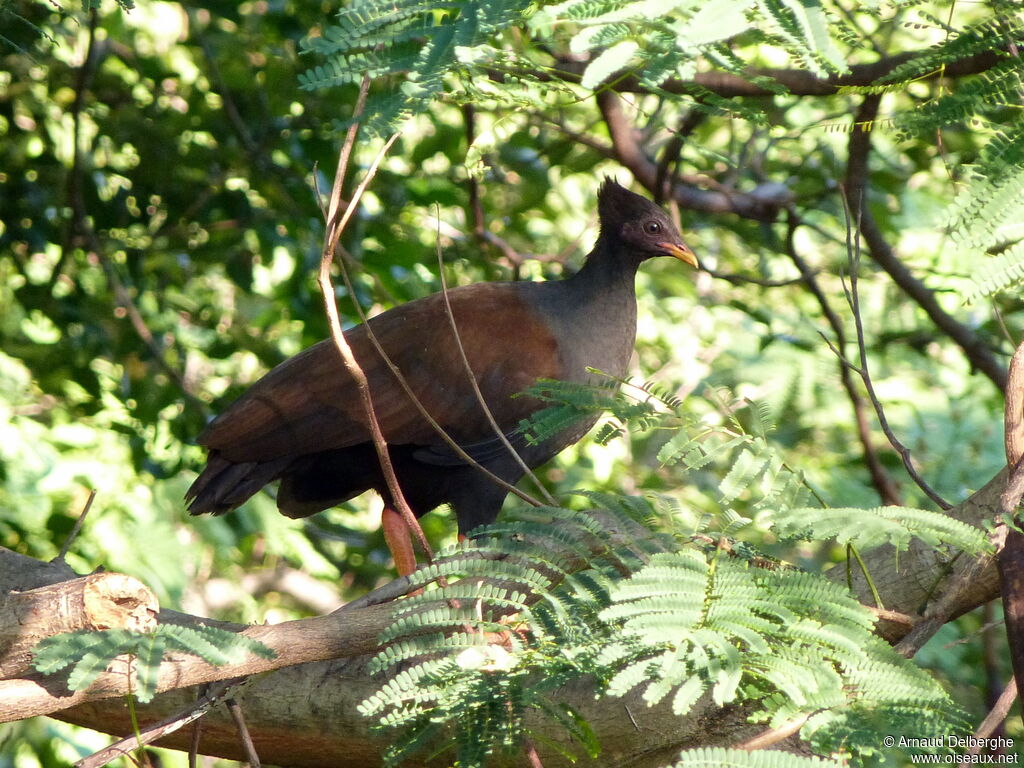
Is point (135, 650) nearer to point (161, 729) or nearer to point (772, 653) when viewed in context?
point (161, 729)

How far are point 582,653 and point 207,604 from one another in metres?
5.14

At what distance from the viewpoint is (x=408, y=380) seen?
14.9 feet

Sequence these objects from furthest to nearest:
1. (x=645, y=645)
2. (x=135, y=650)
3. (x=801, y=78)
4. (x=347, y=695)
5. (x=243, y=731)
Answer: (x=801, y=78) → (x=347, y=695) → (x=243, y=731) → (x=135, y=650) → (x=645, y=645)

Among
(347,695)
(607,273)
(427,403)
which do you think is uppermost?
(607,273)

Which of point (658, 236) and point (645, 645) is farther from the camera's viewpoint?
point (658, 236)

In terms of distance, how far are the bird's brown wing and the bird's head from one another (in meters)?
0.65

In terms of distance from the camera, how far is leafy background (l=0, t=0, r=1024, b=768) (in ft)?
16.6

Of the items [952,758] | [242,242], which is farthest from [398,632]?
[242,242]

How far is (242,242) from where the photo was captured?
5840mm

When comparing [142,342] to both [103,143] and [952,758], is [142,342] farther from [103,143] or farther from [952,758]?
[952,758]

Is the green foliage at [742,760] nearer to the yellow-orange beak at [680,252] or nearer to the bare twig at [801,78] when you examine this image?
the bare twig at [801,78]

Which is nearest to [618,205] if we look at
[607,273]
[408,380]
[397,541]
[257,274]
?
[607,273]

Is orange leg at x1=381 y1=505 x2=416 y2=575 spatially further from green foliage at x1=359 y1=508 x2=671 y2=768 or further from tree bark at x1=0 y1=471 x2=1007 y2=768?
green foliage at x1=359 y1=508 x2=671 y2=768

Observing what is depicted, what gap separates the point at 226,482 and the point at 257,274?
270cm
